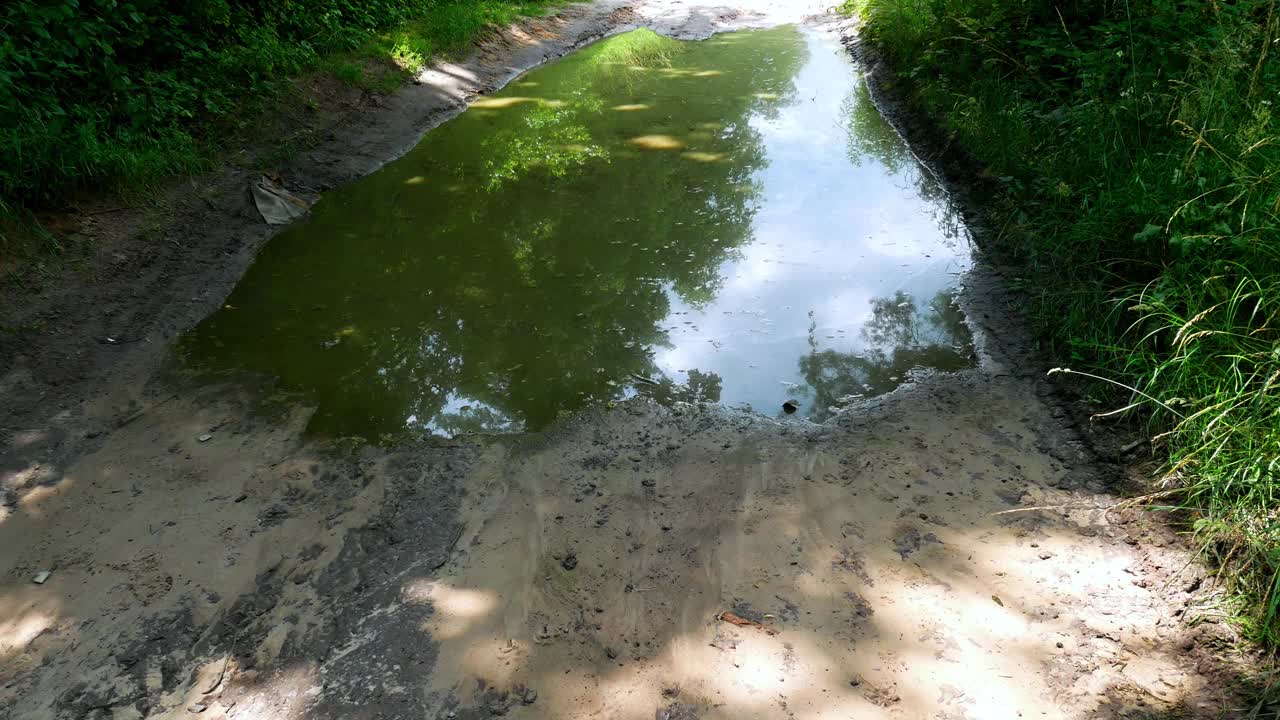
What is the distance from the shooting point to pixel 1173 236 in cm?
356

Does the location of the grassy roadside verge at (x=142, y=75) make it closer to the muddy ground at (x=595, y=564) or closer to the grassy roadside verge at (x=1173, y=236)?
the muddy ground at (x=595, y=564)

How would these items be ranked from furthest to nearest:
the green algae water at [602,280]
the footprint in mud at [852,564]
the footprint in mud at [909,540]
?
the green algae water at [602,280], the footprint in mud at [909,540], the footprint in mud at [852,564]

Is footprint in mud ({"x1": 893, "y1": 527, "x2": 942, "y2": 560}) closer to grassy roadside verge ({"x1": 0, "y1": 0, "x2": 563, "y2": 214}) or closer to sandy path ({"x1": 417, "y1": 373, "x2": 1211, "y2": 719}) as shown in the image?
sandy path ({"x1": 417, "y1": 373, "x2": 1211, "y2": 719})

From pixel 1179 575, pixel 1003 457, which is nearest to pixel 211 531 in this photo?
pixel 1003 457

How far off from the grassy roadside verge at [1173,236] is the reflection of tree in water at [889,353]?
1.64 feet

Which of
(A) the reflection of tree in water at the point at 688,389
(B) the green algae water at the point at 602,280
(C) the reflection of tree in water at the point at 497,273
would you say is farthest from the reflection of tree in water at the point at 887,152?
(A) the reflection of tree in water at the point at 688,389

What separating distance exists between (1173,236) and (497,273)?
4.04 metres

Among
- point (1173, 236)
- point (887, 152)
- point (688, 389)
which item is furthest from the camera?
point (887, 152)

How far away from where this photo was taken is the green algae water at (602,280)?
431cm

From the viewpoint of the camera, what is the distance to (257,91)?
24.9 feet

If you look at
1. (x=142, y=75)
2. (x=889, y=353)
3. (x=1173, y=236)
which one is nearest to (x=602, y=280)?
(x=889, y=353)

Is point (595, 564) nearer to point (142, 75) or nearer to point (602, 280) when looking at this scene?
point (602, 280)

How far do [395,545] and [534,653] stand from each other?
2.86 feet

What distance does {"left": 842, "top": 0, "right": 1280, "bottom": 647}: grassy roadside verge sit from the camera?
2.88 meters
